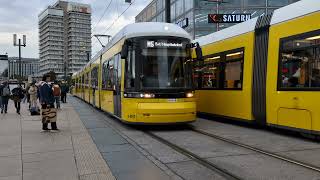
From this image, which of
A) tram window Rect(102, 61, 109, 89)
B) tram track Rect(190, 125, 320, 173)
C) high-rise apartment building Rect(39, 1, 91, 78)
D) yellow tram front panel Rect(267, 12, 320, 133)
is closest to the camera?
tram track Rect(190, 125, 320, 173)

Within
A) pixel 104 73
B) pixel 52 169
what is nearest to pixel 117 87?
pixel 104 73

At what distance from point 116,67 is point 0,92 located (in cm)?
974

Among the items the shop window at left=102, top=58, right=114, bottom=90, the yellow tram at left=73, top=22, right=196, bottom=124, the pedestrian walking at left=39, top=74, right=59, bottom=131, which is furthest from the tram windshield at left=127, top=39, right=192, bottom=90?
the shop window at left=102, top=58, right=114, bottom=90

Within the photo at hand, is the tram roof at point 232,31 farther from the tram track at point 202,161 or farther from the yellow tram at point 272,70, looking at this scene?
the tram track at point 202,161

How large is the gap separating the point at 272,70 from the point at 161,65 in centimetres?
331

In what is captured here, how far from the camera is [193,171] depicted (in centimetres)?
809

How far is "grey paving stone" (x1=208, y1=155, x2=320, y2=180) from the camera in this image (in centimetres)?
753

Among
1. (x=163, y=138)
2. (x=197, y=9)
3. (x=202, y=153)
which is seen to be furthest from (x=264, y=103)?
(x=197, y=9)

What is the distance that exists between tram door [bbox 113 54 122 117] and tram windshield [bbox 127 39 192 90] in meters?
1.40

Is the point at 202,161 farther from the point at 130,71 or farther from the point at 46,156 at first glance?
the point at 130,71

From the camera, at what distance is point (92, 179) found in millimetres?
7590

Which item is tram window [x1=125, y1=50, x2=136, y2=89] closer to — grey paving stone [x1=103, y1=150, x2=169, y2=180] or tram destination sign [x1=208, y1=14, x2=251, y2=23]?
grey paving stone [x1=103, y1=150, x2=169, y2=180]

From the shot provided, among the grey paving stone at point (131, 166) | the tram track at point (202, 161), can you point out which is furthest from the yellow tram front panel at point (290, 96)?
the grey paving stone at point (131, 166)

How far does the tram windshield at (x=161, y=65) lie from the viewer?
1412 cm
